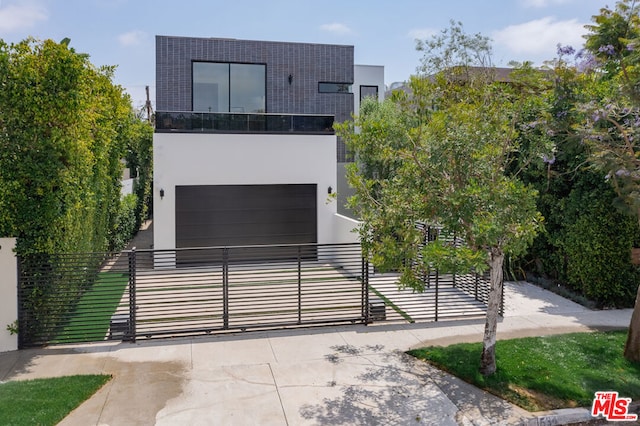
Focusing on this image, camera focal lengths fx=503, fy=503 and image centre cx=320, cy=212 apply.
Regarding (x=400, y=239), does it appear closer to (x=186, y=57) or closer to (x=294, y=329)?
(x=294, y=329)

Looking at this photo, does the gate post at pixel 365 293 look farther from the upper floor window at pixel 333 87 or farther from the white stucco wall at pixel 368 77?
the white stucco wall at pixel 368 77

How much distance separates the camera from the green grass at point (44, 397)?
5809 millimetres

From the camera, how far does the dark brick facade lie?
58.4 ft

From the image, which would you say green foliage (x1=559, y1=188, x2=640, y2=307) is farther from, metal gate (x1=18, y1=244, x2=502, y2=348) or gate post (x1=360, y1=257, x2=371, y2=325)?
gate post (x1=360, y1=257, x2=371, y2=325)

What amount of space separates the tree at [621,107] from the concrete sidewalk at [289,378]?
8.49 ft

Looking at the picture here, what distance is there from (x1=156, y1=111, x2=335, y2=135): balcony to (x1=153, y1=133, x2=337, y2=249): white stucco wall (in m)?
0.19

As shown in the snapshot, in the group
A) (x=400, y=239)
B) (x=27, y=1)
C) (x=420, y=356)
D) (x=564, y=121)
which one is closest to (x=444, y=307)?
(x=420, y=356)

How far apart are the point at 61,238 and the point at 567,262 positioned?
11.3m

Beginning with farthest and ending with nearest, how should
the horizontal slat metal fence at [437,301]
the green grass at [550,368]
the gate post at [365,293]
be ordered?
the horizontal slat metal fence at [437,301], the gate post at [365,293], the green grass at [550,368]

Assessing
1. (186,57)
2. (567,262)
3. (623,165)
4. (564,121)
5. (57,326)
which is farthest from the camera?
(186,57)

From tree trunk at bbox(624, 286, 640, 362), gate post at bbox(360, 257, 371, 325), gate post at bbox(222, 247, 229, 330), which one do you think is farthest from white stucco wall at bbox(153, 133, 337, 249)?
tree trunk at bbox(624, 286, 640, 362)

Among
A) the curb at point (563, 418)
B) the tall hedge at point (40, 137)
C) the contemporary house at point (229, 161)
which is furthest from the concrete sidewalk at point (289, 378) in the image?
the contemporary house at point (229, 161)

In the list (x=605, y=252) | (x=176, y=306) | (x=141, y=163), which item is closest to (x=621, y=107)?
(x=605, y=252)

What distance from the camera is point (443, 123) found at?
6.77 meters
